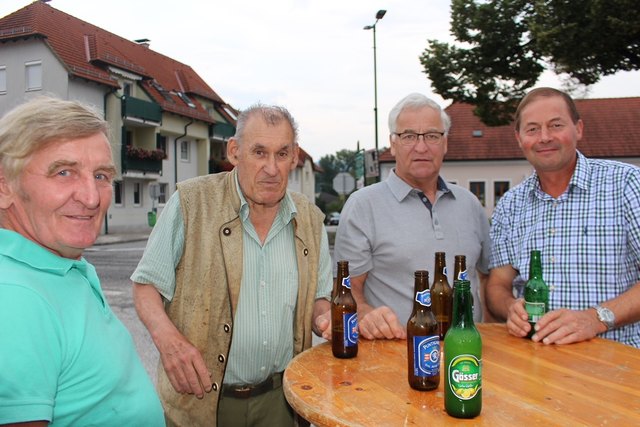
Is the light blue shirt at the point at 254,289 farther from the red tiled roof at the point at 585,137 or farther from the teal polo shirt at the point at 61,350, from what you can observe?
the red tiled roof at the point at 585,137

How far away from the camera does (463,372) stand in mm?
1708

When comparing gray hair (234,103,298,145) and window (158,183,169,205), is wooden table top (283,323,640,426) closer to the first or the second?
gray hair (234,103,298,145)

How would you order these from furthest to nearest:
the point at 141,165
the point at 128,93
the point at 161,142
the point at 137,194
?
1. the point at 161,142
2. the point at 137,194
3. the point at 128,93
4. the point at 141,165

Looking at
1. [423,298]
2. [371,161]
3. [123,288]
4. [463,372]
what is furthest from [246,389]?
[371,161]

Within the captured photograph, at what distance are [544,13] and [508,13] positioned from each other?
1.76 metres

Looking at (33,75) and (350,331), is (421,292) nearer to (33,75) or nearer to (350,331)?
(350,331)

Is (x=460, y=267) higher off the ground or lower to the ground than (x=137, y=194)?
lower

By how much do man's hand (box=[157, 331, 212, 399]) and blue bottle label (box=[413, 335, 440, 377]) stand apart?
3.43ft

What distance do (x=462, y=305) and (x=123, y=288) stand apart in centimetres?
991

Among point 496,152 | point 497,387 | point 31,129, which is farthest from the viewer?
point 496,152

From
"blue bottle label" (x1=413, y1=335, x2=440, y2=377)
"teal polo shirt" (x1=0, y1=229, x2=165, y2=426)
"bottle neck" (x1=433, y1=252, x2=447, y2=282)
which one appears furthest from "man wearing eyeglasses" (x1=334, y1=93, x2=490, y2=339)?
"teal polo shirt" (x1=0, y1=229, x2=165, y2=426)

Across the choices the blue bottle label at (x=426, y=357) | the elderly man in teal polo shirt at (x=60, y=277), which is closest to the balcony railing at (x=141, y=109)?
the elderly man in teal polo shirt at (x=60, y=277)

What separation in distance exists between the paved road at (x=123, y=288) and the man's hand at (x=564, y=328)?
13.3ft

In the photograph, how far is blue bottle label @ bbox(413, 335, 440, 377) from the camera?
6.40 feet
